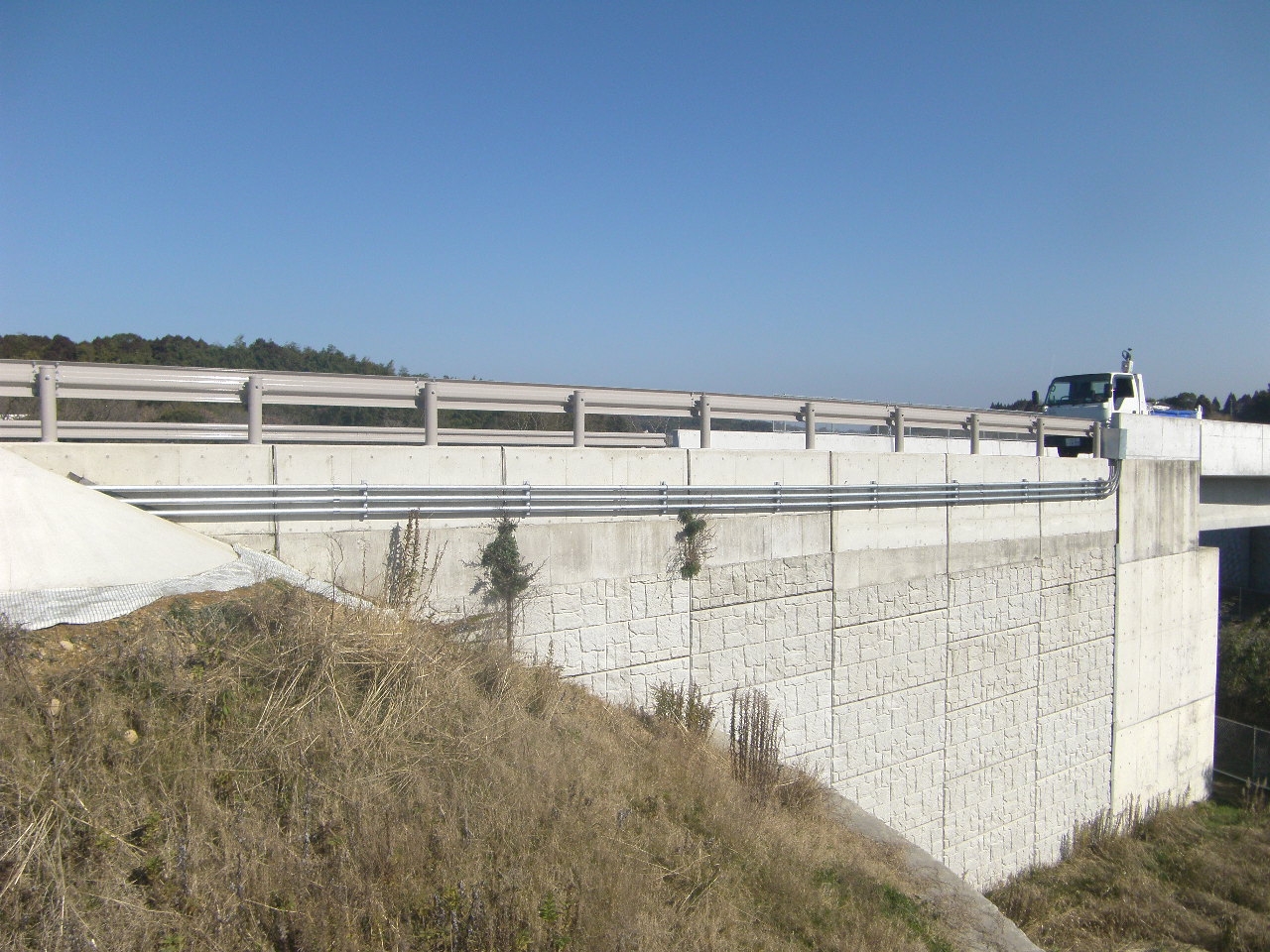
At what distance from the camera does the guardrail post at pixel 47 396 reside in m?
6.65

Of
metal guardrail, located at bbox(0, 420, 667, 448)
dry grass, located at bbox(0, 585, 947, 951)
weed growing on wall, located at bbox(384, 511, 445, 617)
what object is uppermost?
metal guardrail, located at bbox(0, 420, 667, 448)

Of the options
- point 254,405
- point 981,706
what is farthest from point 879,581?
point 254,405

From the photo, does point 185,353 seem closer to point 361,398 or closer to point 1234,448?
point 361,398

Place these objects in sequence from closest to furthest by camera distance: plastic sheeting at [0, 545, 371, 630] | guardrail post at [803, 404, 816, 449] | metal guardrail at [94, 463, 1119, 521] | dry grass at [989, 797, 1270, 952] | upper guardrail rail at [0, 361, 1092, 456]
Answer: plastic sheeting at [0, 545, 371, 630], upper guardrail rail at [0, 361, 1092, 456], metal guardrail at [94, 463, 1119, 521], guardrail post at [803, 404, 816, 449], dry grass at [989, 797, 1270, 952]

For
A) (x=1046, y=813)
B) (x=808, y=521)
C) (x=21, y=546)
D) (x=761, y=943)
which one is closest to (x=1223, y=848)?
(x=1046, y=813)

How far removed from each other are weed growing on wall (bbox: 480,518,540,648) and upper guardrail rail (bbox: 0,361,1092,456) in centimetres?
118

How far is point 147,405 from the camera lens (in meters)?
→ 15.1

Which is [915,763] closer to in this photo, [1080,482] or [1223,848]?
[1080,482]

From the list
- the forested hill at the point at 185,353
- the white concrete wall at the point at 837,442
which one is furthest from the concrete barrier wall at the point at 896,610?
the forested hill at the point at 185,353

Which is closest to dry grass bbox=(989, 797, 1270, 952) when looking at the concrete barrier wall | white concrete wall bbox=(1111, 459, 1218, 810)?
the concrete barrier wall

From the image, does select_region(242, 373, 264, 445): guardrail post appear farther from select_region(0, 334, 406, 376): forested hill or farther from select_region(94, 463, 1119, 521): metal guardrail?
select_region(0, 334, 406, 376): forested hill

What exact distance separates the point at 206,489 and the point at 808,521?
7.09 metres

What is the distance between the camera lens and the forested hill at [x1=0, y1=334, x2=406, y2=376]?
17.6m

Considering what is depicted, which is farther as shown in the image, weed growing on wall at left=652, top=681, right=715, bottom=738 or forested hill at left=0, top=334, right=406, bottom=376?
forested hill at left=0, top=334, right=406, bottom=376
